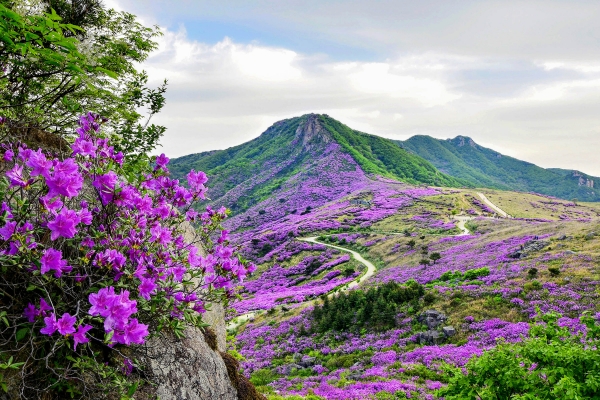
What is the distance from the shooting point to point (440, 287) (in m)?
25.8

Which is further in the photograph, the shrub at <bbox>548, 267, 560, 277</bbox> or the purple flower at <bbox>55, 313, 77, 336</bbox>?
the shrub at <bbox>548, 267, 560, 277</bbox>

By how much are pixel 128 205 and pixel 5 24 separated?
175 cm

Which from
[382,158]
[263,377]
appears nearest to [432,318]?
[263,377]

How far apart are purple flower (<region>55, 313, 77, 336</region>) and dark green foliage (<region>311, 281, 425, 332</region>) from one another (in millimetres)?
22973

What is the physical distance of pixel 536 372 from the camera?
5793mm

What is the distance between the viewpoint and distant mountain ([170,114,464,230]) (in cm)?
10486

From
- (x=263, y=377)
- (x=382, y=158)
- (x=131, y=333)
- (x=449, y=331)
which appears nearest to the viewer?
(x=131, y=333)

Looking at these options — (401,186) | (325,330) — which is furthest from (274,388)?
(401,186)

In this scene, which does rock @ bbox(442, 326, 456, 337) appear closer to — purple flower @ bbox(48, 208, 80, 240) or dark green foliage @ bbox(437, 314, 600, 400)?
dark green foliage @ bbox(437, 314, 600, 400)

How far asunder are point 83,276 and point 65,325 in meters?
0.34

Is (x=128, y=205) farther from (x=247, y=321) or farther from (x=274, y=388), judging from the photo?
(x=247, y=321)

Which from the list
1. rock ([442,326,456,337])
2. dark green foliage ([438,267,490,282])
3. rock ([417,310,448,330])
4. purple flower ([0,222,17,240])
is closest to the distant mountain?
dark green foliage ([438,267,490,282])

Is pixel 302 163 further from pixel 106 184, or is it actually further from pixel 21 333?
pixel 21 333

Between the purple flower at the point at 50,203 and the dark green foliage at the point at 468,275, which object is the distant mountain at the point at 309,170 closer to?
the dark green foliage at the point at 468,275
